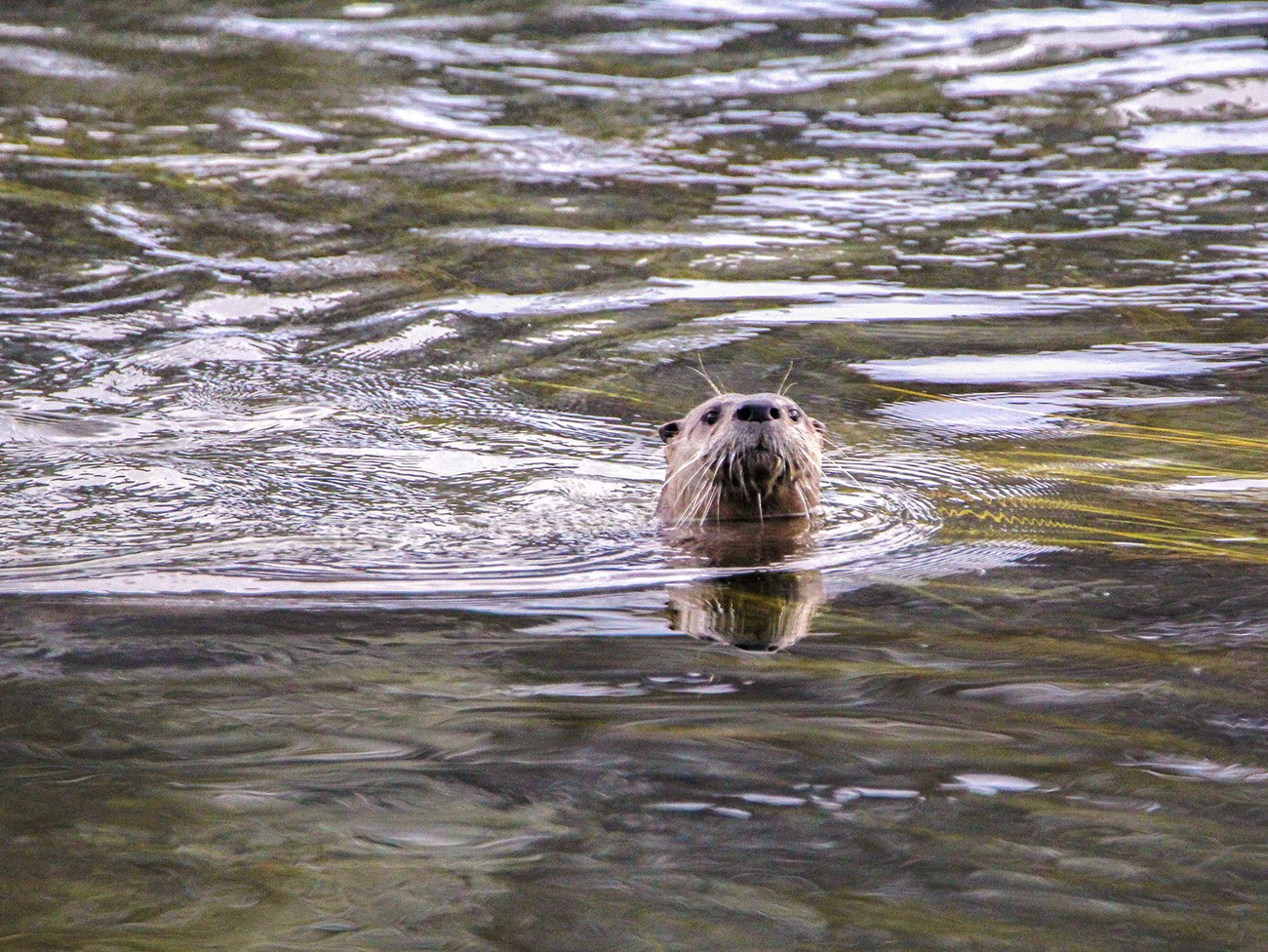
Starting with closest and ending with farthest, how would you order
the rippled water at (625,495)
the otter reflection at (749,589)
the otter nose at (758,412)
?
the rippled water at (625,495)
the otter reflection at (749,589)
the otter nose at (758,412)

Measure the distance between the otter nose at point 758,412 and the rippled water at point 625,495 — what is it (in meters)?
0.35

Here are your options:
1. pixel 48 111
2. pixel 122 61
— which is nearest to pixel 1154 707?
pixel 48 111

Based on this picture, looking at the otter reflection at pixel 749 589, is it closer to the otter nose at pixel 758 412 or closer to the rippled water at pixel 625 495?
the rippled water at pixel 625 495

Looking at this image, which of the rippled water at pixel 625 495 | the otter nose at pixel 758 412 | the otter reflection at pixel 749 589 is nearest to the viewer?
the rippled water at pixel 625 495

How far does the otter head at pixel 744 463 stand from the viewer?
202 inches

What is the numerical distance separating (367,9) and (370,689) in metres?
11.4

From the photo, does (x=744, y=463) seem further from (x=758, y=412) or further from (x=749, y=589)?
(x=749, y=589)

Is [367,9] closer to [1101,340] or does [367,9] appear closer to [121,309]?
[121,309]

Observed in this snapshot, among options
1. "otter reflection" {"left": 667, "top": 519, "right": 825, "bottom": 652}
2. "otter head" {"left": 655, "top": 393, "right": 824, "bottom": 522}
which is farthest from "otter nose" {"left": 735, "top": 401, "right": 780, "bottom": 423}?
"otter reflection" {"left": 667, "top": 519, "right": 825, "bottom": 652}

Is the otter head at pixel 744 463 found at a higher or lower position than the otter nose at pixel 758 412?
lower

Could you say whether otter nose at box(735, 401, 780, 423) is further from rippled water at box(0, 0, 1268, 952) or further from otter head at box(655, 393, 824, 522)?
rippled water at box(0, 0, 1268, 952)

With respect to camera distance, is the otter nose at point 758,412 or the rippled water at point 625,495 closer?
the rippled water at point 625,495

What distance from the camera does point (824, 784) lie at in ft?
9.82

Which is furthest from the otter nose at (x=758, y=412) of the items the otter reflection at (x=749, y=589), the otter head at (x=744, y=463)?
the otter reflection at (x=749, y=589)
